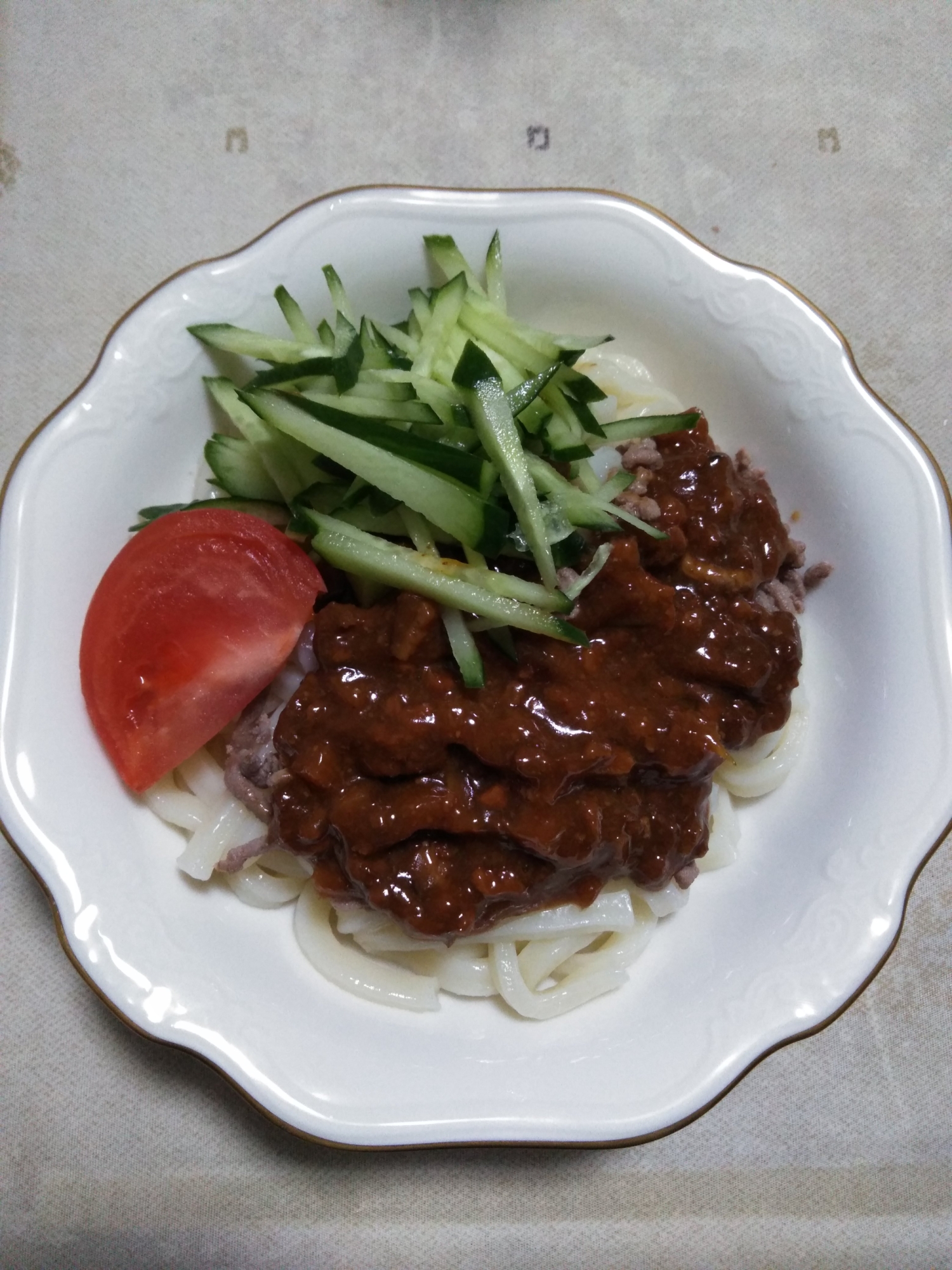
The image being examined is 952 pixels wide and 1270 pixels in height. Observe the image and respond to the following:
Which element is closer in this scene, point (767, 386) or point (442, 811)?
point (442, 811)

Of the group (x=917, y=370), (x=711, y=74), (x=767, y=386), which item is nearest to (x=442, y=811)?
(x=767, y=386)

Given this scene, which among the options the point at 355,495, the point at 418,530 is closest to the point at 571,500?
the point at 418,530

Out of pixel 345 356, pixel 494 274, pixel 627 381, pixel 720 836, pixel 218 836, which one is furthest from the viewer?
pixel 627 381

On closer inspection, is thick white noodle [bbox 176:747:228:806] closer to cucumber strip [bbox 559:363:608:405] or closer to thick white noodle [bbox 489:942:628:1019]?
thick white noodle [bbox 489:942:628:1019]

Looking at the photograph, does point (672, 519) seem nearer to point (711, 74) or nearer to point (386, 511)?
point (386, 511)

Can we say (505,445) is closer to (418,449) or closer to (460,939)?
(418,449)

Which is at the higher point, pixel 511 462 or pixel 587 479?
→ pixel 511 462
